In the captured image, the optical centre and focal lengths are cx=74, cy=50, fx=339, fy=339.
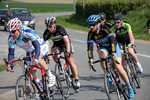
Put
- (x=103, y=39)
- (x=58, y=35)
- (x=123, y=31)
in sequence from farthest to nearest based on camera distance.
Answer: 1. (x=123, y=31)
2. (x=58, y=35)
3. (x=103, y=39)

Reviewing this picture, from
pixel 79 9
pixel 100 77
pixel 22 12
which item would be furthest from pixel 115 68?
pixel 79 9

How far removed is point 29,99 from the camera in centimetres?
625

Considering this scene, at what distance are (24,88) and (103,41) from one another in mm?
2143

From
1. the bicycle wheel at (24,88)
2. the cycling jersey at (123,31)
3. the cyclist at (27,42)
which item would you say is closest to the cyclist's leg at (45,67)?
the cyclist at (27,42)

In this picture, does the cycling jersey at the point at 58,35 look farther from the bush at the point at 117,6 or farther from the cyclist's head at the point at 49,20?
the bush at the point at 117,6

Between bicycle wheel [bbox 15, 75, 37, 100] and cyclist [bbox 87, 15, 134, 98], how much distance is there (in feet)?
4.59

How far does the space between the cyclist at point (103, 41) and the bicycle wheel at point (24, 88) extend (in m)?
1.40

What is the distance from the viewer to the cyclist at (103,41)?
6.93 meters

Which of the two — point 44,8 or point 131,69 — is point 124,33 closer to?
point 131,69

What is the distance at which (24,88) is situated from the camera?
6.15 metres

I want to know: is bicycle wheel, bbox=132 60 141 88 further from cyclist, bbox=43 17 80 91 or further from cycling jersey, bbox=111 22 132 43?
cyclist, bbox=43 17 80 91

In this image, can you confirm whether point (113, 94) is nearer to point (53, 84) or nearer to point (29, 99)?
point (53, 84)

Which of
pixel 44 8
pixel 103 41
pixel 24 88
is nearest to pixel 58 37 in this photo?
pixel 103 41

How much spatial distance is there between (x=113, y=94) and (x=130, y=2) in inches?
1079
